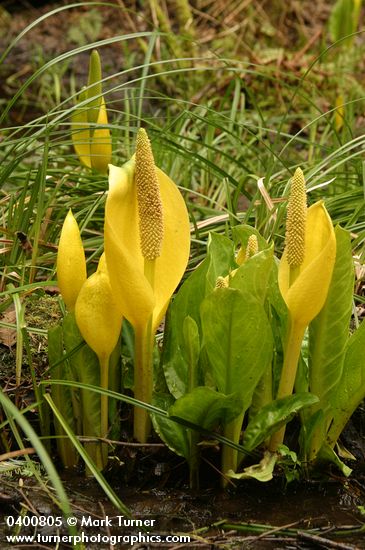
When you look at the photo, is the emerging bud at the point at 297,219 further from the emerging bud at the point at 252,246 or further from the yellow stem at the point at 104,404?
the yellow stem at the point at 104,404

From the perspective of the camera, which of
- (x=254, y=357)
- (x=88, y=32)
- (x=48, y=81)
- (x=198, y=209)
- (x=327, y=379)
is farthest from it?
(x=88, y=32)

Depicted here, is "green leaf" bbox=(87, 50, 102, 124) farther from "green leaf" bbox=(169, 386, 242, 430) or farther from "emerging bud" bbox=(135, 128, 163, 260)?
"green leaf" bbox=(169, 386, 242, 430)

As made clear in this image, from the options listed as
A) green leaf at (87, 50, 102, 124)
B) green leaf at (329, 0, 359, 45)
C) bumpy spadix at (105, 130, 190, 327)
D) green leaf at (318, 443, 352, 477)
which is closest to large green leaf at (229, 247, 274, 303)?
bumpy spadix at (105, 130, 190, 327)

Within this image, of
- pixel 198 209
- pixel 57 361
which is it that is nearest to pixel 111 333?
pixel 57 361

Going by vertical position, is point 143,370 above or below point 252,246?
below

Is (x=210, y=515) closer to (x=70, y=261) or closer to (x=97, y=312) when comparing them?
(x=97, y=312)

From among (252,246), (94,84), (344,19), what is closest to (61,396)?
(252,246)

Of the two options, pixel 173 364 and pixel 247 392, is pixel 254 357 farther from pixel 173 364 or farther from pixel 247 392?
pixel 173 364
